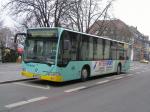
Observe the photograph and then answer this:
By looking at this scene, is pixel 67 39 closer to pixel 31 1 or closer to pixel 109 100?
pixel 109 100

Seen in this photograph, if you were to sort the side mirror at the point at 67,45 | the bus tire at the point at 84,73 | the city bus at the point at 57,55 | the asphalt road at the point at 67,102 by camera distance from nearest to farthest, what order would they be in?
the asphalt road at the point at 67,102, the city bus at the point at 57,55, the side mirror at the point at 67,45, the bus tire at the point at 84,73

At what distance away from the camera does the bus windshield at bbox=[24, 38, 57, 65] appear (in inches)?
515

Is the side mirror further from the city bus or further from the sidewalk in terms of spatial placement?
the sidewalk

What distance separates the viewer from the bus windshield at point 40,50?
13.1m

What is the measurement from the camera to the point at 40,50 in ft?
44.2

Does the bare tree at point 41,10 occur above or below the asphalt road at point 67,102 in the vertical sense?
above

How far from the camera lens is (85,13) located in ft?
119

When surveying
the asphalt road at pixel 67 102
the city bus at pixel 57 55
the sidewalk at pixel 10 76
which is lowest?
the asphalt road at pixel 67 102

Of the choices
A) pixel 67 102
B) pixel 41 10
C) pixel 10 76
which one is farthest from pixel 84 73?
pixel 41 10

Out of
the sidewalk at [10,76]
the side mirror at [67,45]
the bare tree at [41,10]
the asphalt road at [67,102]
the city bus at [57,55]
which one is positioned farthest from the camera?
the bare tree at [41,10]

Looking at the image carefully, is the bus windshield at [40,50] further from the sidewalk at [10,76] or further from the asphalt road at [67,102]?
the asphalt road at [67,102]

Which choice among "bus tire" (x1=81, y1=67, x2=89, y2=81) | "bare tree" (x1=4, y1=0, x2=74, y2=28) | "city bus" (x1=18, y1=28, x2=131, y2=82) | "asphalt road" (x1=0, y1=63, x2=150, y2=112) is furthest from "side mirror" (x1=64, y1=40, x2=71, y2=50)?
"bare tree" (x1=4, y1=0, x2=74, y2=28)

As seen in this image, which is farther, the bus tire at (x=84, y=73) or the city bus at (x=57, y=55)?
the bus tire at (x=84, y=73)

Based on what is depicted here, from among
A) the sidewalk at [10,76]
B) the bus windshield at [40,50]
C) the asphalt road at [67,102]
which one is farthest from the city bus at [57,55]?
the asphalt road at [67,102]
